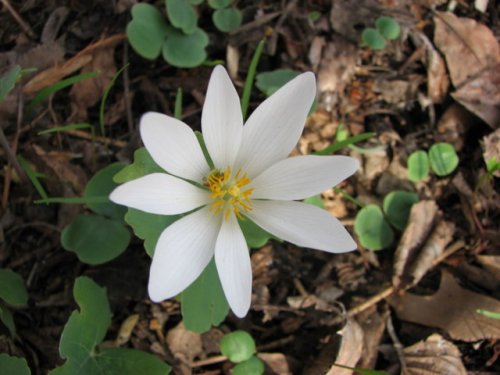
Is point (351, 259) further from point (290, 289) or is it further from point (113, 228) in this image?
point (113, 228)

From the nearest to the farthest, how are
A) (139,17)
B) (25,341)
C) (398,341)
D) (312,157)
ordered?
Answer: (312,157)
(25,341)
(398,341)
(139,17)

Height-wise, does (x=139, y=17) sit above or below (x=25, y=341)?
above

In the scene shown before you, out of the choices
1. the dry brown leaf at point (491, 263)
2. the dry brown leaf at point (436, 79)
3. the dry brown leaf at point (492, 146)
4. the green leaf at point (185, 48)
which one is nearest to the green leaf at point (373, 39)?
the dry brown leaf at point (436, 79)

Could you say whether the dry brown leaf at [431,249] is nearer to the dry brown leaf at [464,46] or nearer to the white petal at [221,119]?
the dry brown leaf at [464,46]

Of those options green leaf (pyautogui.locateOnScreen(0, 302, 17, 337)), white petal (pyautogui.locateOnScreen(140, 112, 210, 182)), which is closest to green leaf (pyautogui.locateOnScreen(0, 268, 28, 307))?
green leaf (pyautogui.locateOnScreen(0, 302, 17, 337))

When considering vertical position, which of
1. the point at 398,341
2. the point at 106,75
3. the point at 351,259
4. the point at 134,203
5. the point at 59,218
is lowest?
the point at 398,341

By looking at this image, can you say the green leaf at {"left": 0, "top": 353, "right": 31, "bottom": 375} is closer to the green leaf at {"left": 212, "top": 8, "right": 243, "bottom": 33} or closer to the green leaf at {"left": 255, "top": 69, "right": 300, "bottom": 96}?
the green leaf at {"left": 255, "top": 69, "right": 300, "bottom": 96}

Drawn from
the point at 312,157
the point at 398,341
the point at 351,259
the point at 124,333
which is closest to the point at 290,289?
the point at 351,259
